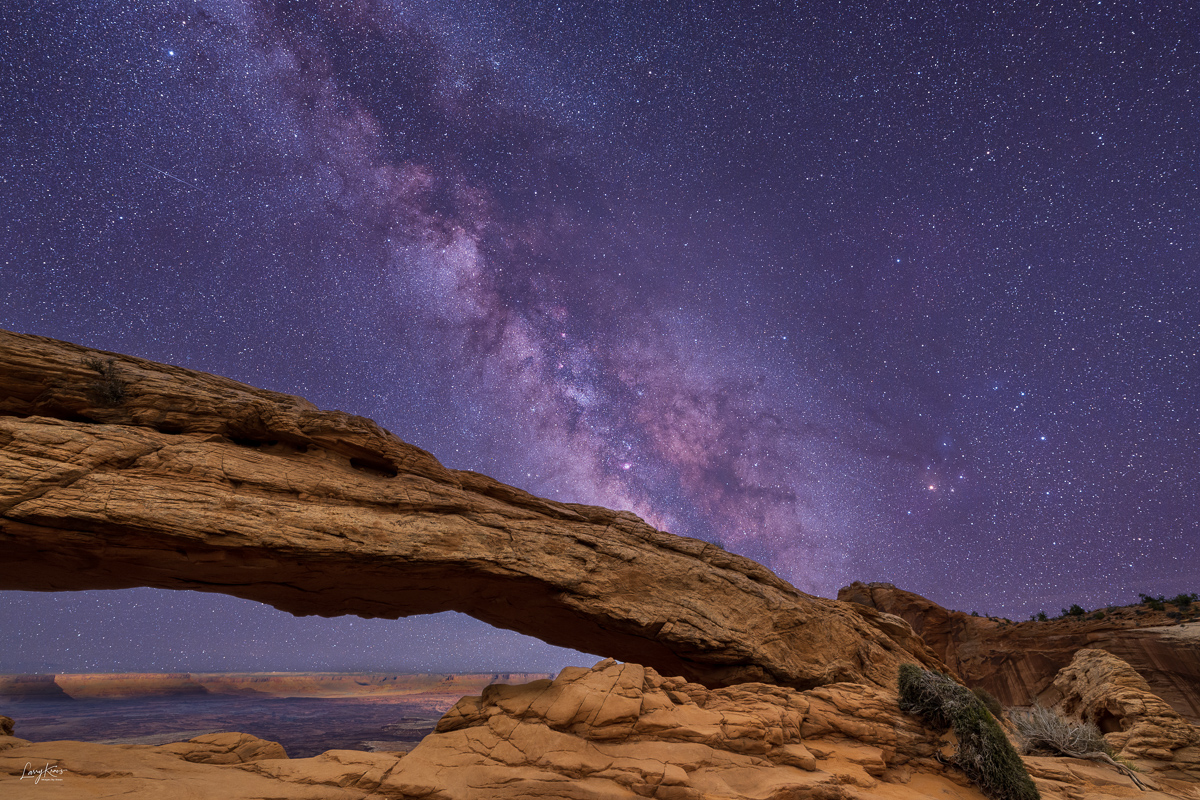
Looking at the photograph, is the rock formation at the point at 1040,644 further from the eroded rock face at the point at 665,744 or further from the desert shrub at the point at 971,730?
the eroded rock face at the point at 665,744

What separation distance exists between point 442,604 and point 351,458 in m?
→ 6.32

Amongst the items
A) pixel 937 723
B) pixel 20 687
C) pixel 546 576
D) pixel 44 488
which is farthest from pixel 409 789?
pixel 20 687

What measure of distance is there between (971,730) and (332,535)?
17638 mm

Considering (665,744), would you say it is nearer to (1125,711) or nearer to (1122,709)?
(1125,711)

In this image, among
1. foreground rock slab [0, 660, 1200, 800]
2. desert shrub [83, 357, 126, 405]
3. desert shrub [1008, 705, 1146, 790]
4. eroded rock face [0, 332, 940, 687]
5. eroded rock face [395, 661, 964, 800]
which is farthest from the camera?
desert shrub [1008, 705, 1146, 790]

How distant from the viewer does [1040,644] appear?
110 ft

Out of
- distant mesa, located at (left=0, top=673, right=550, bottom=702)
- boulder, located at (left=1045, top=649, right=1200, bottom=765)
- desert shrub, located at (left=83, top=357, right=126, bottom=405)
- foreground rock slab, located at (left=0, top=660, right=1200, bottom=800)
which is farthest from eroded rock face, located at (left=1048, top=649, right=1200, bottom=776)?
distant mesa, located at (left=0, top=673, right=550, bottom=702)

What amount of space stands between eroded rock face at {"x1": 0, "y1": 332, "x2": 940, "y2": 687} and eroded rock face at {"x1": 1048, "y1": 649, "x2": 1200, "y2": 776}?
6.44 metres

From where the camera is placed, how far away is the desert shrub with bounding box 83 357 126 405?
511 inches

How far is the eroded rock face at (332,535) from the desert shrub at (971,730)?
2959mm

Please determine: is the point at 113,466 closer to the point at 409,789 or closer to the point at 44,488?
the point at 44,488

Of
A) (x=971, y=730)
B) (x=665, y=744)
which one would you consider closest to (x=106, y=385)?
(x=665, y=744)

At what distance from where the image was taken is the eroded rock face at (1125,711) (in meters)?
14.7

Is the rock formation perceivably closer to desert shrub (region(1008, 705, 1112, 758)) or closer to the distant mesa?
desert shrub (region(1008, 705, 1112, 758))
